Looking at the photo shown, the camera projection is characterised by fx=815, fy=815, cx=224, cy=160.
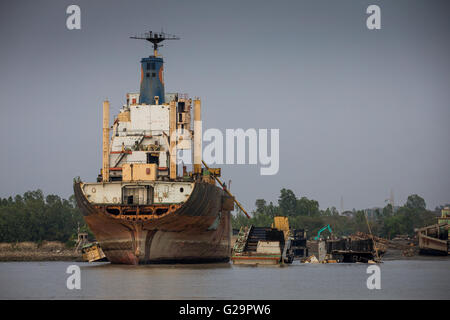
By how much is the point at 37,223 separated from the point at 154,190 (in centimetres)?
8443

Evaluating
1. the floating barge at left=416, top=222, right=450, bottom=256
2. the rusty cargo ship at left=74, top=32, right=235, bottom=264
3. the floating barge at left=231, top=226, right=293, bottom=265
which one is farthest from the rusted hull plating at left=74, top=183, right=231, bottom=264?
the floating barge at left=416, top=222, right=450, bottom=256

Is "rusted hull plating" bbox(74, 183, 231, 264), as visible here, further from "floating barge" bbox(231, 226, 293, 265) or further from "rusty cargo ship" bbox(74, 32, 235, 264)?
"floating barge" bbox(231, 226, 293, 265)

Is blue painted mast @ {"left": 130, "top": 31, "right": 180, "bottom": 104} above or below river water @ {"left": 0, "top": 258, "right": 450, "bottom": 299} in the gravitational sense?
above

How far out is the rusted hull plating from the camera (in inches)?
2453

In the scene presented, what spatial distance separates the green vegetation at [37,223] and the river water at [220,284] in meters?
73.2

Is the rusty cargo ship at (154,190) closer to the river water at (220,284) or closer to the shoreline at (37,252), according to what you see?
the river water at (220,284)

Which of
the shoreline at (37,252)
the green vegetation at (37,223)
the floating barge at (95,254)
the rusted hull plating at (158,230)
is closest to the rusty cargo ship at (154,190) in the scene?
the rusted hull plating at (158,230)

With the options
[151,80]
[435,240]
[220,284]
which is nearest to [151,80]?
[151,80]

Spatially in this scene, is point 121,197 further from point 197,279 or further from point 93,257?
point 93,257

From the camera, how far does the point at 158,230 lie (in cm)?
6278

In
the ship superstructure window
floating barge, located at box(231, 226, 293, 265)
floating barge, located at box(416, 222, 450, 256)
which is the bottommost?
floating barge, located at box(416, 222, 450, 256)

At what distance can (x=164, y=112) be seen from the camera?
2808 inches

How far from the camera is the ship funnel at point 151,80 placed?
73.6m

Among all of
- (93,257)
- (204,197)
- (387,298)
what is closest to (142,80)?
(204,197)
